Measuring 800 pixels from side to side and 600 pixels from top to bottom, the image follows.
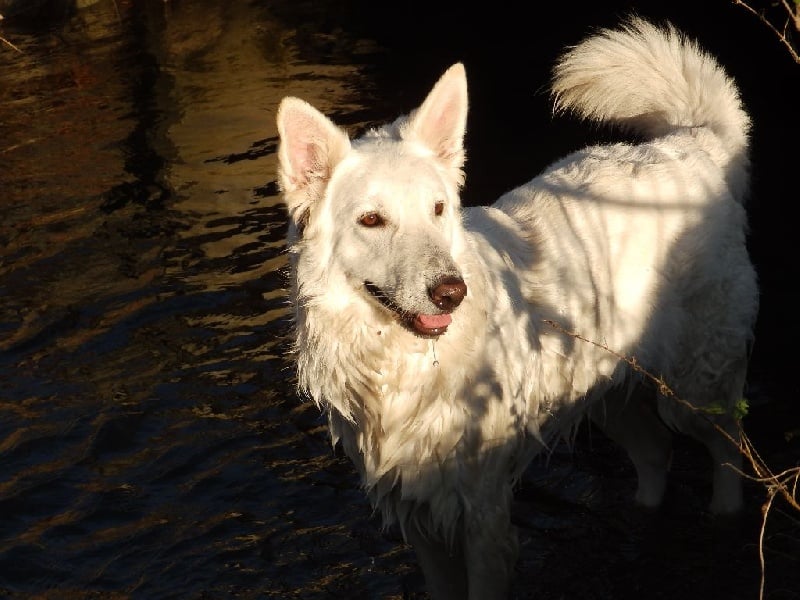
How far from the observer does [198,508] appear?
6.12 meters

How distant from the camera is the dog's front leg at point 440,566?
4.84m

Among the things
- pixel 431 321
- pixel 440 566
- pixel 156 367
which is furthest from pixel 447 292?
pixel 156 367

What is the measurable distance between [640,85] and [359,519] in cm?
288

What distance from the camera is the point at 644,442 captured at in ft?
19.9

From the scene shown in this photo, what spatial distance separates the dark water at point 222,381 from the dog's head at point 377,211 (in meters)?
1.69

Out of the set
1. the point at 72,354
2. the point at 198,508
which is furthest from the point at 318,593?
the point at 72,354

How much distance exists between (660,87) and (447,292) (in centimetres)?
258

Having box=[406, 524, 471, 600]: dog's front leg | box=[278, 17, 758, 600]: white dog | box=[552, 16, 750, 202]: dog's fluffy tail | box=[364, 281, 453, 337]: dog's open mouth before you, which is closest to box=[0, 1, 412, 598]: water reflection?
box=[406, 524, 471, 600]: dog's front leg

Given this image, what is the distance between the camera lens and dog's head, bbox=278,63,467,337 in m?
4.21

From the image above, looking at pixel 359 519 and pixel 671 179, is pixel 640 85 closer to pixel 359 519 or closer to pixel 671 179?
pixel 671 179

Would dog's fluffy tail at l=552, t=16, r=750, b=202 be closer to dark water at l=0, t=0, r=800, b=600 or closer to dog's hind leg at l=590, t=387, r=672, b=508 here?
dog's hind leg at l=590, t=387, r=672, b=508

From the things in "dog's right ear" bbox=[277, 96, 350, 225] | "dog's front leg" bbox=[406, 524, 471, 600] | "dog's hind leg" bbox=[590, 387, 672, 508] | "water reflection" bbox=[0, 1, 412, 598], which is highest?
"dog's right ear" bbox=[277, 96, 350, 225]

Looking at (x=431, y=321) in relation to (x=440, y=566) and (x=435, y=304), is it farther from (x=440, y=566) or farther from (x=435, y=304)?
(x=440, y=566)

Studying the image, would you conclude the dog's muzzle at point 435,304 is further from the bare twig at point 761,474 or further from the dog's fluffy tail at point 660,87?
the dog's fluffy tail at point 660,87
